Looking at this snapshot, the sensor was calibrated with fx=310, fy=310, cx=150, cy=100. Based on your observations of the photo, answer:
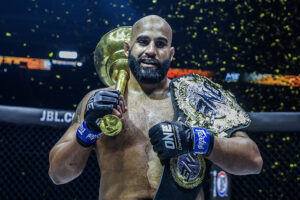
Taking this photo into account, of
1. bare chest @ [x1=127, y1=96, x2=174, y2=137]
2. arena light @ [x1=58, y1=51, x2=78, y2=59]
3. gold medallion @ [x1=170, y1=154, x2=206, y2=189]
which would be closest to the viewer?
gold medallion @ [x1=170, y1=154, x2=206, y2=189]

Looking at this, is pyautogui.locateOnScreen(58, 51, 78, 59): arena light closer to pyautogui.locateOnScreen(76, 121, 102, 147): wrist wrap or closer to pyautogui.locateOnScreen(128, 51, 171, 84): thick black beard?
pyautogui.locateOnScreen(128, 51, 171, 84): thick black beard

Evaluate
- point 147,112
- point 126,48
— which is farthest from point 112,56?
point 147,112

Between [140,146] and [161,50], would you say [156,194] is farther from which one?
[161,50]

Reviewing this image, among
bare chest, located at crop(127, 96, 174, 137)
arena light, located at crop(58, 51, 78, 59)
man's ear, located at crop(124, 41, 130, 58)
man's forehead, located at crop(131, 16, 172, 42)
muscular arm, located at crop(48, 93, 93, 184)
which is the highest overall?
man's forehead, located at crop(131, 16, 172, 42)

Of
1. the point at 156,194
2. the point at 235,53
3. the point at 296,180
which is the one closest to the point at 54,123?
the point at 156,194

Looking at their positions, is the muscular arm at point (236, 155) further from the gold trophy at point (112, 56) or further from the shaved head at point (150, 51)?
the gold trophy at point (112, 56)

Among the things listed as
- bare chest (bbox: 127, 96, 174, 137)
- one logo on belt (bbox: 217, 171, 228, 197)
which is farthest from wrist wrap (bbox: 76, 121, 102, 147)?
one logo on belt (bbox: 217, 171, 228, 197)

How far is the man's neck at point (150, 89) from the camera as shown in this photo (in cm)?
126

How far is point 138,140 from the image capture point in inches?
43.3

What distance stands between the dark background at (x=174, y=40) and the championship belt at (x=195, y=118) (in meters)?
1.68

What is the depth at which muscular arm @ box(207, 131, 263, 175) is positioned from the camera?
3.24ft

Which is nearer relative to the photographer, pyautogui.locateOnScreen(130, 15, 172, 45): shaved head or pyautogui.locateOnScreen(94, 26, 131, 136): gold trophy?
pyautogui.locateOnScreen(130, 15, 172, 45): shaved head

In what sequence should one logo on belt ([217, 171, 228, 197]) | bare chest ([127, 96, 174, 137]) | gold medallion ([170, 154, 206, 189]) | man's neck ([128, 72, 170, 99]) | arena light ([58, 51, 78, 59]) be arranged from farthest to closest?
arena light ([58, 51, 78, 59])
one logo on belt ([217, 171, 228, 197])
man's neck ([128, 72, 170, 99])
bare chest ([127, 96, 174, 137])
gold medallion ([170, 154, 206, 189])

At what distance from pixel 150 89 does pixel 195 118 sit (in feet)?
0.89
